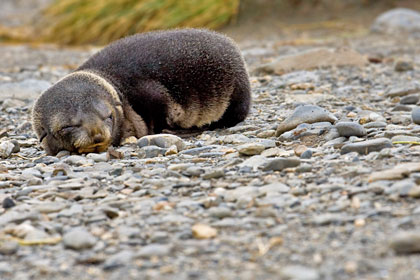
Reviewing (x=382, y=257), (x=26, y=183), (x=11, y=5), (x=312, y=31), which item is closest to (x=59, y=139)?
(x=26, y=183)

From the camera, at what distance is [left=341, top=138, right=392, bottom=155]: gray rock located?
14.2 ft

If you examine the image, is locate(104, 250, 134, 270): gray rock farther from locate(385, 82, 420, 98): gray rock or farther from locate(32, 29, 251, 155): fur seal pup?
locate(385, 82, 420, 98): gray rock

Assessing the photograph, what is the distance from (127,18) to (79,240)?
1222 cm

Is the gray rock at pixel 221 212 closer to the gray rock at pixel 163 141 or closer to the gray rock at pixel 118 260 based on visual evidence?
the gray rock at pixel 118 260

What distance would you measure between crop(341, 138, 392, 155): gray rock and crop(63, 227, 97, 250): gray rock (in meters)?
1.87

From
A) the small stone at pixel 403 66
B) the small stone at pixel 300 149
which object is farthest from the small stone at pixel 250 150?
the small stone at pixel 403 66

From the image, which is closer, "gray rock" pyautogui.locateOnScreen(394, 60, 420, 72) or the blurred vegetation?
"gray rock" pyautogui.locateOnScreen(394, 60, 420, 72)

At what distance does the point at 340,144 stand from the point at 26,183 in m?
2.01

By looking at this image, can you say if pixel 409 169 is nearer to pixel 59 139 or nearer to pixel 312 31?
pixel 59 139

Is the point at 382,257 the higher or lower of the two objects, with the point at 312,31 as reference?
higher

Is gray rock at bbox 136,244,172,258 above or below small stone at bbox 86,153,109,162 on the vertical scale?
above

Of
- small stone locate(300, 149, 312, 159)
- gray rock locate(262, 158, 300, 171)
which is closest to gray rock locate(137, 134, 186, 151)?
small stone locate(300, 149, 312, 159)

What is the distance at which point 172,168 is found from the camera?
14.3 ft

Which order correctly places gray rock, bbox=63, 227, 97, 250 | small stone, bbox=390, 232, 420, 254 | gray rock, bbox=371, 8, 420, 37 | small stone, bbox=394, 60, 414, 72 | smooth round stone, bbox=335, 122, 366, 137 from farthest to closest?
gray rock, bbox=371, 8, 420, 37
small stone, bbox=394, 60, 414, 72
smooth round stone, bbox=335, 122, 366, 137
gray rock, bbox=63, 227, 97, 250
small stone, bbox=390, 232, 420, 254
